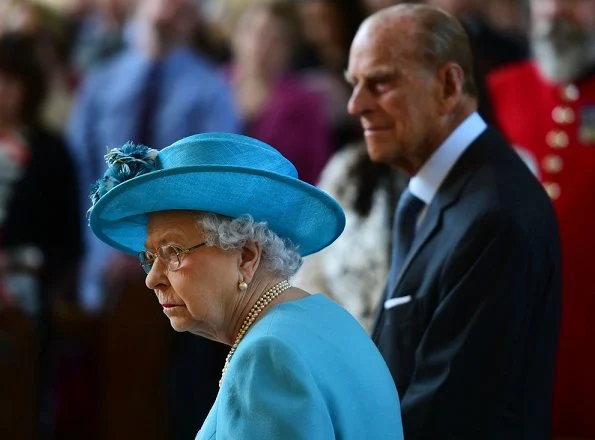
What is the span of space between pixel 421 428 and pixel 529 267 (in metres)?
0.48

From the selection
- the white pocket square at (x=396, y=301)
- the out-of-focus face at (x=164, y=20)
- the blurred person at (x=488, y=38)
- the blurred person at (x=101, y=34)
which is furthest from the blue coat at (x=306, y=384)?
the blurred person at (x=101, y=34)

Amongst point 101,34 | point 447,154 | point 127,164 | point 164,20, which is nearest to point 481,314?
point 447,154

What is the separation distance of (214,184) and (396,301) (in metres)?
0.95

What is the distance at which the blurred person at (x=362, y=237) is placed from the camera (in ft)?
16.0

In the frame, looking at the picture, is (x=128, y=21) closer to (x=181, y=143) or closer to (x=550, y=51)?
(x=550, y=51)

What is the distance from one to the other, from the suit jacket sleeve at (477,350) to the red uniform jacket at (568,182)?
4.09 feet

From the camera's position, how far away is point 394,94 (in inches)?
148

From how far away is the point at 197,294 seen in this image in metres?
2.93

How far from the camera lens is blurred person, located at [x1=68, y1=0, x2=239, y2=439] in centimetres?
637

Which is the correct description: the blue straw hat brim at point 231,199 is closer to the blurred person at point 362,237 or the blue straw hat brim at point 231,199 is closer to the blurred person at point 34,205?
the blurred person at point 362,237

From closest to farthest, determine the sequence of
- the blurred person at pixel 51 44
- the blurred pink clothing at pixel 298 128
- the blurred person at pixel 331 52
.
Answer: the blurred person at pixel 331 52 < the blurred pink clothing at pixel 298 128 < the blurred person at pixel 51 44

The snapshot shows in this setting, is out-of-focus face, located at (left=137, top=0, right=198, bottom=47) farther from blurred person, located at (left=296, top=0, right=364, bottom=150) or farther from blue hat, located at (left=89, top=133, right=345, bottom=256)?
blue hat, located at (left=89, top=133, right=345, bottom=256)

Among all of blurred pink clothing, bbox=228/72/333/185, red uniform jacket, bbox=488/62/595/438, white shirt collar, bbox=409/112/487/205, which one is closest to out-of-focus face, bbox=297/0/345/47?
blurred pink clothing, bbox=228/72/333/185

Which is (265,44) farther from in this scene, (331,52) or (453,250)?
(453,250)
